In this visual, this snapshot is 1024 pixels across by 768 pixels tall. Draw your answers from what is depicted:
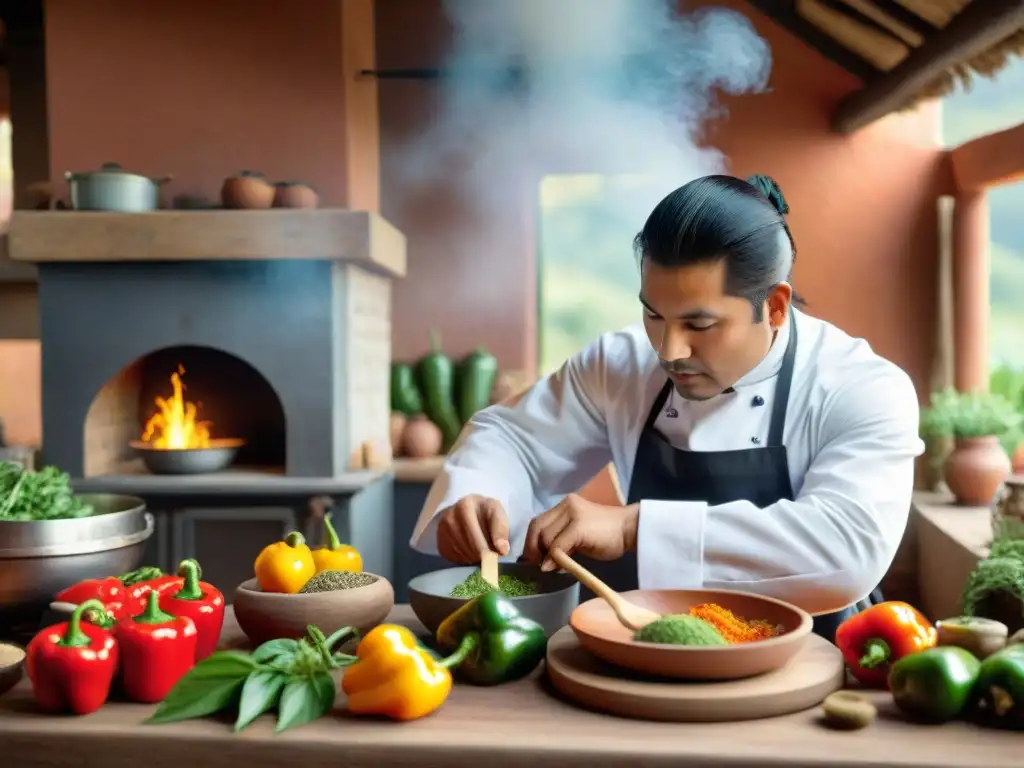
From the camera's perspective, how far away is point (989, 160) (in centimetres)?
445

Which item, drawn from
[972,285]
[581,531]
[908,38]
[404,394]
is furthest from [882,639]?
[972,285]

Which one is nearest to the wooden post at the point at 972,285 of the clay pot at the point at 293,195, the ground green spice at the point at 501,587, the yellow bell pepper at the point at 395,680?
the clay pot at the point at 293,195

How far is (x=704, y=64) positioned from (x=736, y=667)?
172 inches

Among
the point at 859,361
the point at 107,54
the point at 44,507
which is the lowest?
the point at 44,507

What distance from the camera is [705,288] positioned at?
5.37ft

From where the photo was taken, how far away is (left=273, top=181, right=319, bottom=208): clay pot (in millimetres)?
3930

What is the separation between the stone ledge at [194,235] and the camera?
3.85 m

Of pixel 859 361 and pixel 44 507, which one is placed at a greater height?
pixel 859 361

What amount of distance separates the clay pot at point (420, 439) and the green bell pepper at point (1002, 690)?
3.77 metres

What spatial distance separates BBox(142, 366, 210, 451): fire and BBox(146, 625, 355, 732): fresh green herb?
298 cm

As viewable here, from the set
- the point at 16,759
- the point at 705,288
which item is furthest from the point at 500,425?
the point at 16,759

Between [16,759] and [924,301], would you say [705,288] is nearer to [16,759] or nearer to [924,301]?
[16,759]

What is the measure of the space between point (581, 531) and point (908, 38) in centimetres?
351

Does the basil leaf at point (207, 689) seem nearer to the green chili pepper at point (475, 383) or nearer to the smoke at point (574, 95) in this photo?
the green chili pepper at point (475, 383)
